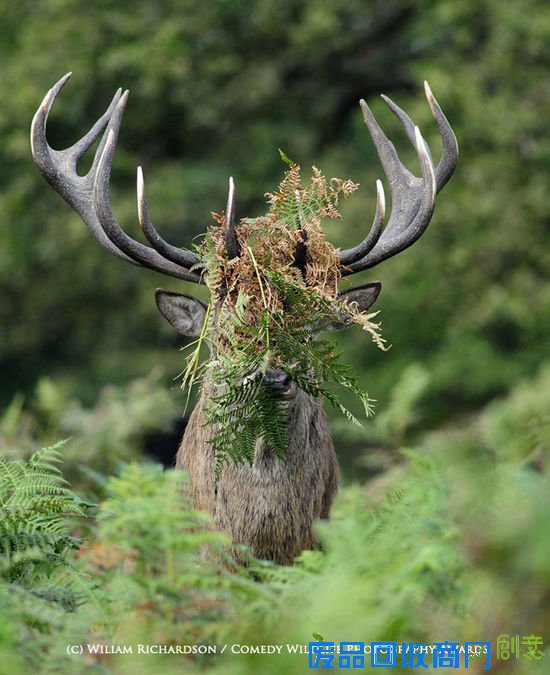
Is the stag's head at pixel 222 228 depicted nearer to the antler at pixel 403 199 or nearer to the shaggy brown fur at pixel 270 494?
the antler at pixel 403 199

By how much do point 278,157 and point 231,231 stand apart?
588 inches

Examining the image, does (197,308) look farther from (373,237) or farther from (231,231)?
(231,231)

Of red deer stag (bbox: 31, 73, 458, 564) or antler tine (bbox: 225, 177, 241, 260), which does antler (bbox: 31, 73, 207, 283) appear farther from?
antler tine (bbox: 225, 177, 241, 260)

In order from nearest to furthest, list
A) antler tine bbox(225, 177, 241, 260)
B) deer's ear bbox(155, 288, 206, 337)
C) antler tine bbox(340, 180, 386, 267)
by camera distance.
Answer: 1. antler tine bbox(225, 177, 241, 260)
2. antler tine bbox(340, 180, 386, 267)
3. deer's ear bbox(155, 288, 206, 337)

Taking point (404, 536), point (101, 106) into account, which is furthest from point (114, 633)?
point (101, 106)

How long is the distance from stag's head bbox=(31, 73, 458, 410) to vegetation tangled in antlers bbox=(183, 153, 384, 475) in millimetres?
36

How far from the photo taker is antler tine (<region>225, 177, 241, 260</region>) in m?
5.87

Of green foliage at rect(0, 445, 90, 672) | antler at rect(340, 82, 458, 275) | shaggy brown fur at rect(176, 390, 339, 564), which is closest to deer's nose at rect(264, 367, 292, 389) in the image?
shaggy brown fur at rect(176, 390, 339, 564)

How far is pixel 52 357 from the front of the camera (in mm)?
22391

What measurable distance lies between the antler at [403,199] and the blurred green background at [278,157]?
8716 mm

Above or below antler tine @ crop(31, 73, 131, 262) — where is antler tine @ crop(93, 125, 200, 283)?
below

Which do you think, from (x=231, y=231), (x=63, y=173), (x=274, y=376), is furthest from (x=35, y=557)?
(x=63, y=173)

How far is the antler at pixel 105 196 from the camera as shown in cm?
672

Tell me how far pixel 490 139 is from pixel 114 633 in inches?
642
